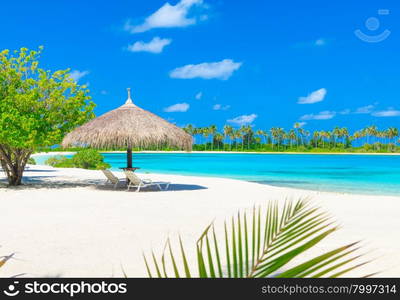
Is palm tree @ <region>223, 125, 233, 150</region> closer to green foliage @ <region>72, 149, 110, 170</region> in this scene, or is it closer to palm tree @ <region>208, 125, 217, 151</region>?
palm tree @ <region>208, 125, 217, 151</region>

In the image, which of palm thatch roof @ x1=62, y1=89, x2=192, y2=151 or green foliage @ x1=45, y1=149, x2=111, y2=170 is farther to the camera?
green foliage @ x1=45, y1=149, x2=111, y2=170

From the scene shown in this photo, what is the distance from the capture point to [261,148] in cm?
10325

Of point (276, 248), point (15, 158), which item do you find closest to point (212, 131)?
point (15, 158)

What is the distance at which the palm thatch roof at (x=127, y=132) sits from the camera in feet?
36.8

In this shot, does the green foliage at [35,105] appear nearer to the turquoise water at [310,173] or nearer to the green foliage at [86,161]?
the turquoise water at [310,173]

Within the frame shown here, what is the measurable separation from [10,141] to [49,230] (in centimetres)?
552

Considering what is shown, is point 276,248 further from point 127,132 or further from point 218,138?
point 218,138

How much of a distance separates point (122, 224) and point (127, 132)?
4.93m

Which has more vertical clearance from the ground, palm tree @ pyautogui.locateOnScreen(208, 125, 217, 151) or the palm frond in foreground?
palm tree @ pyautogui.locateOnScreen(208, 125, 217, 151)

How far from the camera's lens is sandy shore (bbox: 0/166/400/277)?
438cm

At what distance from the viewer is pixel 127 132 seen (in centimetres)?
1118

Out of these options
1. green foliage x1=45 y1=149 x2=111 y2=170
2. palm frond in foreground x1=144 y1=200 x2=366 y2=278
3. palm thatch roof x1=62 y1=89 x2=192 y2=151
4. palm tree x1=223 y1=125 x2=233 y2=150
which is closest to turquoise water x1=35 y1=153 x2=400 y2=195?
green foliage x1=45 y1=149 x2=111 y2=170

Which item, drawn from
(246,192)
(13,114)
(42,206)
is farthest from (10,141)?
(246,192)

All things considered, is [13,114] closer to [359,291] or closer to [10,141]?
[10,141]
